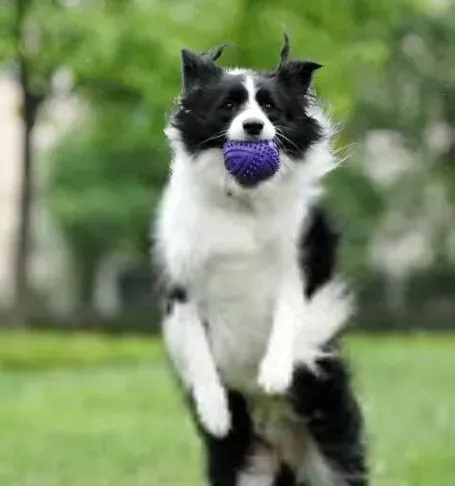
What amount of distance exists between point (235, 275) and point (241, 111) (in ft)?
2.15

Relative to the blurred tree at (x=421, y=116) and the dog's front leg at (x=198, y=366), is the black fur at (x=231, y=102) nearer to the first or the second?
the dog's front leg at (x=198, y=366)

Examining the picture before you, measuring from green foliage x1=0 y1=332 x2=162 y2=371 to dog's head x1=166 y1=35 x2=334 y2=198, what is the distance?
1366 cm

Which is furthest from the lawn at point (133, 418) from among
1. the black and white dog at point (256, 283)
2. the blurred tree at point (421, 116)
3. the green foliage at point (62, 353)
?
the blurred tree at point (421, 116)

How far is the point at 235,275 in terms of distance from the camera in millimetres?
4730

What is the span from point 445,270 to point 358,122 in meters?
8.61

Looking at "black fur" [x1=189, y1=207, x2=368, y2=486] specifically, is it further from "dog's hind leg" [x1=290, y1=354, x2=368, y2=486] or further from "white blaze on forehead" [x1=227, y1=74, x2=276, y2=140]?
"white blaze on forehead" [x1=227, y1=74, x2=276, y2=140]

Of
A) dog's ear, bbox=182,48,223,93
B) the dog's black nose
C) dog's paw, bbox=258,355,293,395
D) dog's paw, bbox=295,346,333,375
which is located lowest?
dog's paw, bbox=295,346,333,375

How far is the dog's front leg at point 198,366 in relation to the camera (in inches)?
184

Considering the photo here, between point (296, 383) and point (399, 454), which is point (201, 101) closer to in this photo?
point (296, 383)

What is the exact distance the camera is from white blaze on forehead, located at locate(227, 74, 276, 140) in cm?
444

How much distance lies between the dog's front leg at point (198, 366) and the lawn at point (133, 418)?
0.90 m

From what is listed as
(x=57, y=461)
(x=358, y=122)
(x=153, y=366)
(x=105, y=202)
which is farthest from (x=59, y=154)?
(x=57, y=461)

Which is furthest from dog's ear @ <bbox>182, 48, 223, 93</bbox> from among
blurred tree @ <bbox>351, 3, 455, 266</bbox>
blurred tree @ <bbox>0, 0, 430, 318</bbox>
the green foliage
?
blurred tree @ <bbox>351, 3, 455, 266</bbox>

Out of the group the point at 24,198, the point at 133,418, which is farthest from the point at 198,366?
the point at 24,198
